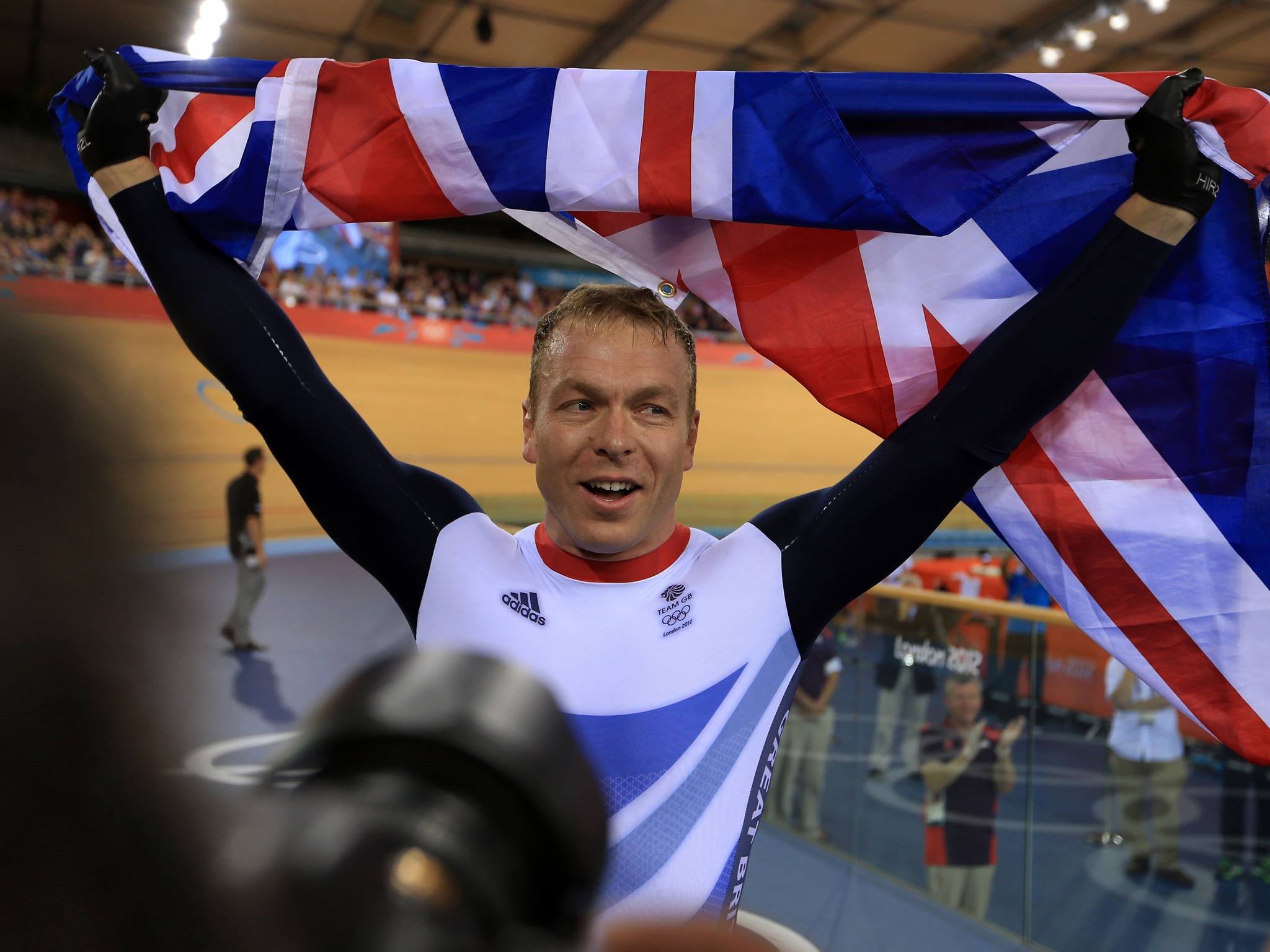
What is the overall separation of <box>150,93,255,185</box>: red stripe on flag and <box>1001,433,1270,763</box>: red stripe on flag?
150 cm

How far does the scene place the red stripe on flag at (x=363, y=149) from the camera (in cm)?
168

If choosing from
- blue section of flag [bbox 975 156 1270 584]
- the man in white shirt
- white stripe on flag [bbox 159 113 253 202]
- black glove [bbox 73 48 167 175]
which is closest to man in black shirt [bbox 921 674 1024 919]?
the man in white shirt

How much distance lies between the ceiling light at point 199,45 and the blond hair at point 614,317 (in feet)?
34.5

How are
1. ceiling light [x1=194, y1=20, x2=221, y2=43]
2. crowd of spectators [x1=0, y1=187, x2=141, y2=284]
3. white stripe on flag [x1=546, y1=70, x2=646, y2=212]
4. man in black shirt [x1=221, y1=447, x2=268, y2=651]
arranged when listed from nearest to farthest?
white stripe on flag [x1=546, y1=70, x2=646, y2=212]
man in black shirt [x1=221, y1=447, x2=268, y2=651]
ceiling light [x1=194, y1=20, x2=221, y2=43]
crowd of spectators [x1=0, y1=187, x2=141, y2=284]

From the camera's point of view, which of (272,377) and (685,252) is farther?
(685,252)

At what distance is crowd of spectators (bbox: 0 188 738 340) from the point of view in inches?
464

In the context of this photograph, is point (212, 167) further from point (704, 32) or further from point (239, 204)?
point (704, 32)

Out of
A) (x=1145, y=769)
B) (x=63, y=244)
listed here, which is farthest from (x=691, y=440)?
(x=63, y=244)

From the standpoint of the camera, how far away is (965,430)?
1517 mm

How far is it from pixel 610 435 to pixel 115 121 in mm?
943

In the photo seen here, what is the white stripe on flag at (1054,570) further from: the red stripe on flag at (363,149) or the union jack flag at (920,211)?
the red stripe on flag at (363,149)

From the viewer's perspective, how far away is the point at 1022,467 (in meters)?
1.76

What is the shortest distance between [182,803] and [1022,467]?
64.8 inches

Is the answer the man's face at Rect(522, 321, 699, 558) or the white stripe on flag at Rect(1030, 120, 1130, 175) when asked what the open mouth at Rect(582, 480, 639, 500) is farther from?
the white stripe on flag at Rect(1030, 120, 1130, 175)
